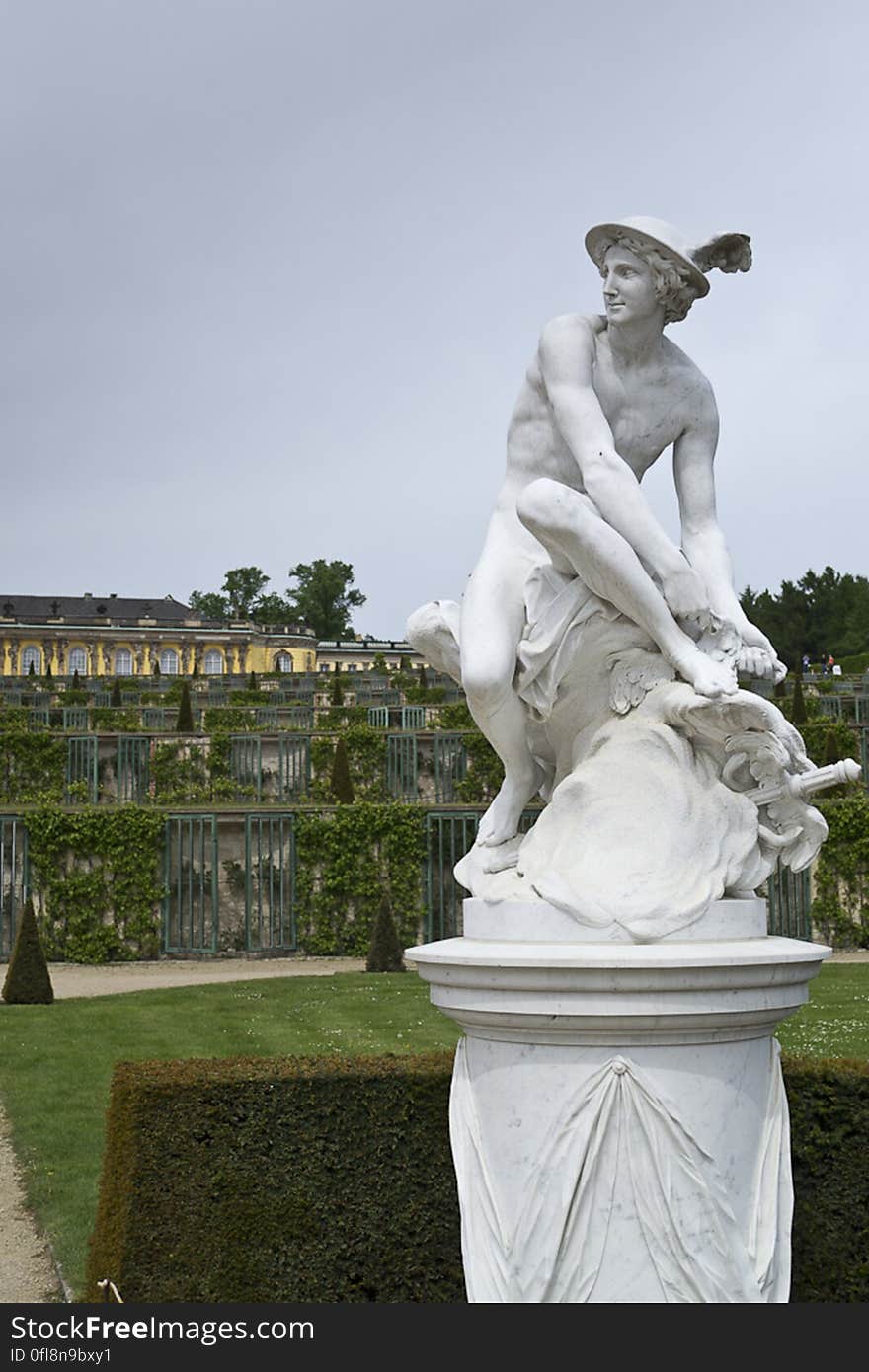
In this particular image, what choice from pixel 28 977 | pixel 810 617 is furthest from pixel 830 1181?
pixel 810 617

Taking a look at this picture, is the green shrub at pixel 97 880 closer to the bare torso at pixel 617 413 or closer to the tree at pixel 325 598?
the bare torso at pixel 617 413

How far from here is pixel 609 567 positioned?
3.95 meters

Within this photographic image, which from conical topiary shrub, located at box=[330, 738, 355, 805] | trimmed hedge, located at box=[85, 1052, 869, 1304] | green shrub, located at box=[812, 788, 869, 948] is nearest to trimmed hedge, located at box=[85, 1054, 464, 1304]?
trimmed hedge, located at box=[85, 1052, 869, 1304]

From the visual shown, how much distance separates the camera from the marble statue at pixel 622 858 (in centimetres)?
362

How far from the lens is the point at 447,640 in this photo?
14.8ft

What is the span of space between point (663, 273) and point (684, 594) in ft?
3.07

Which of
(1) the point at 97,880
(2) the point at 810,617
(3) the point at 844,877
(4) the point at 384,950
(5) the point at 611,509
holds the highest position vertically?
(2) the point at 810,617

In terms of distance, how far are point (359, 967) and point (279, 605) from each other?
75395 mm

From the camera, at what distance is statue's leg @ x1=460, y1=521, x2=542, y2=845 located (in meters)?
4.16

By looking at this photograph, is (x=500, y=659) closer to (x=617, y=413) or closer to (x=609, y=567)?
(x=609, y=567)

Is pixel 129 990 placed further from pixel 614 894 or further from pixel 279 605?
pixel 279 605

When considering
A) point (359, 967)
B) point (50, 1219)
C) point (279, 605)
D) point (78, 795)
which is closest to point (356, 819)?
point (359, 967)

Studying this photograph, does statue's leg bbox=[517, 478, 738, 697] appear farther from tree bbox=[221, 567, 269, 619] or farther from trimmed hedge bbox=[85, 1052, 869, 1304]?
tree bbox=[221, 567, 269, 619]

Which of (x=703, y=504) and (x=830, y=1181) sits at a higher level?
(x=703, y=504)
